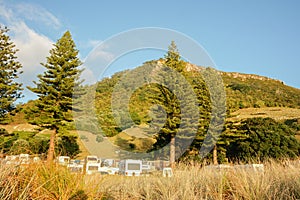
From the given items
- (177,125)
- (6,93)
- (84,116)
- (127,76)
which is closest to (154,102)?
(177,125)

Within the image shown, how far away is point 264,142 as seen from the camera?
21406 mm

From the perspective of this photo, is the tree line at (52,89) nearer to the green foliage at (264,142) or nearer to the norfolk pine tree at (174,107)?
the norfolk pine tree at (174,107)

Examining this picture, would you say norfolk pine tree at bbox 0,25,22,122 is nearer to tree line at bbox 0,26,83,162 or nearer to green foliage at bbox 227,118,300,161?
tree line at bbox 0,26,83,162

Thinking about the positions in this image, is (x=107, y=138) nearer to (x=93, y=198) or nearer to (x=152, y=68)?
(x=152, y=68)

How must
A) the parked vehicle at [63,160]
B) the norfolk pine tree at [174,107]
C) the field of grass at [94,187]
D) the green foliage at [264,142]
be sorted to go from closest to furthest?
the field of grass at [94,187] < the parked vehicle at [63,160] < the green foliage at [264,142] < the norfolk pine tree at [174,107]

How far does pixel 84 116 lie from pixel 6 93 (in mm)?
7126

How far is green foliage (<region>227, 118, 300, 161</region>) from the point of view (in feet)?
66.8

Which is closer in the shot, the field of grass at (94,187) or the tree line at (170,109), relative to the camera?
the field of grass at (94,187)

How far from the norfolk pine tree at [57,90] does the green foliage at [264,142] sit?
1515cm

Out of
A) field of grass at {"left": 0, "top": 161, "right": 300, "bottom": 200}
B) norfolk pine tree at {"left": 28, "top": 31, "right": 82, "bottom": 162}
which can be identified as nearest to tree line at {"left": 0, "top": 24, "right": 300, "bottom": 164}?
norfolk pine tree at {"left": 28, "top": 31, "right": 82, "bottom": 162}

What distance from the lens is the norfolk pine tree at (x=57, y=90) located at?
75.8ft

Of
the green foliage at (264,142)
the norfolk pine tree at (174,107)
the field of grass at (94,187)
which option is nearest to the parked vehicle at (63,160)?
the field of grass at (94,187)

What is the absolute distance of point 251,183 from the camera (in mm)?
4027

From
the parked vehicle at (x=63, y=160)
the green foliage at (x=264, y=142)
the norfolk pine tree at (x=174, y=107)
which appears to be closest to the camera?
the parked vehicle at (x=63, y=160)
